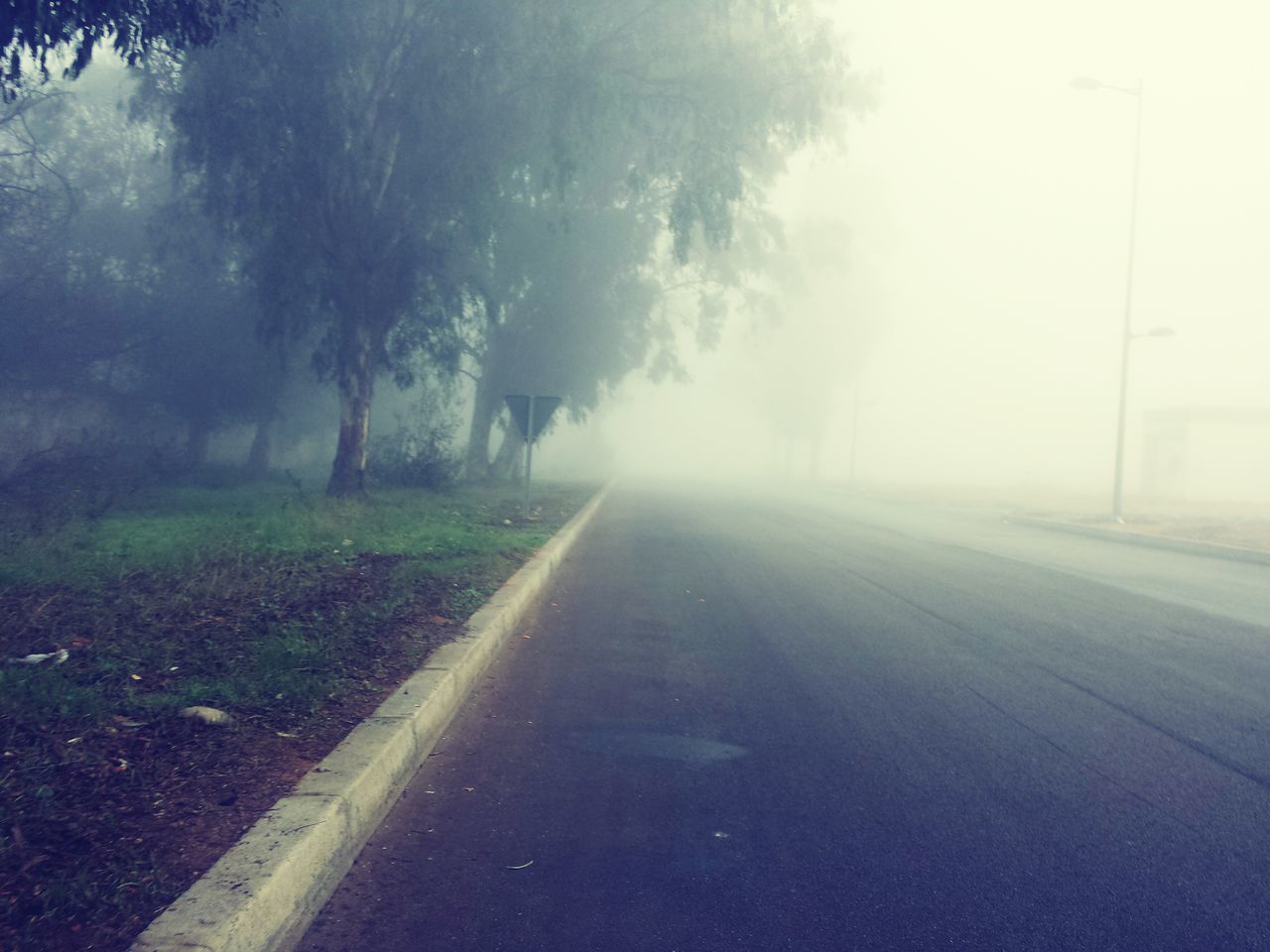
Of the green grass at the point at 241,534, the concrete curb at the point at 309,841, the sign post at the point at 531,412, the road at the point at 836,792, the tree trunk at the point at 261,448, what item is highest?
the sign post at the point at 531,412

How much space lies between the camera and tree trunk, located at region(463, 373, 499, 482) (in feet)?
79.0

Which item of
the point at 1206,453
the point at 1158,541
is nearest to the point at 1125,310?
the point at 1158,541

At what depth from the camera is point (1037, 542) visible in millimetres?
17219

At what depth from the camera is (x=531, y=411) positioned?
1391 cm

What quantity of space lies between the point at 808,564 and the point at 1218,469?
185 feet

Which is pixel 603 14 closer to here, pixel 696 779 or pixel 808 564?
pixel 808 564

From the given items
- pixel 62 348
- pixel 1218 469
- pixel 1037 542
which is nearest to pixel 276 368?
pixel 62 348

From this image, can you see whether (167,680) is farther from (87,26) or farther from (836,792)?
(87,26)

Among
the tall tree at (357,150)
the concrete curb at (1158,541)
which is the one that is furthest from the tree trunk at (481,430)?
the concrete curb at (1158,541)

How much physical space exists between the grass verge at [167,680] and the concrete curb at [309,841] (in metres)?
0.10

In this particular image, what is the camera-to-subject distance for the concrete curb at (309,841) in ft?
7.47

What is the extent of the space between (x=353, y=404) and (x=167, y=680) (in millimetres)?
11699

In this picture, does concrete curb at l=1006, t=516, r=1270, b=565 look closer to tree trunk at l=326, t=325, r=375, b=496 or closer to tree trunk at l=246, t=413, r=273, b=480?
tree trunk at l=326, t=325, r=375, b=496

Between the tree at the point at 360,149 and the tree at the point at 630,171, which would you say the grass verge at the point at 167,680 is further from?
the tree at the point at 630,171
